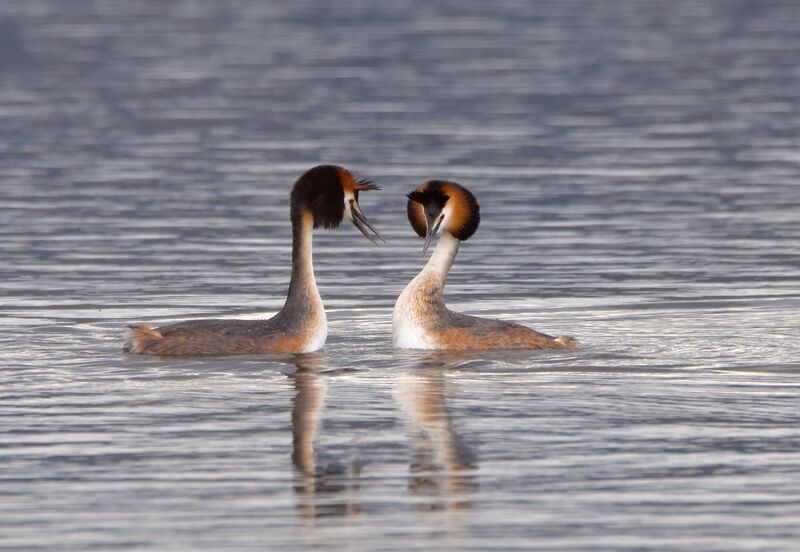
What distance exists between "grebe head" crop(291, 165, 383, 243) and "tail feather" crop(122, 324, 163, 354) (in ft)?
5.71

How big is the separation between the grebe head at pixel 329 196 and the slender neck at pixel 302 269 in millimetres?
66

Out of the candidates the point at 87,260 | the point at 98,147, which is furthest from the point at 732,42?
the point at 87,260

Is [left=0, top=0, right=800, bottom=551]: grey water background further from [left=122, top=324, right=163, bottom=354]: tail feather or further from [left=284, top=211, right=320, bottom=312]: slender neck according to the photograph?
[left=284, top=211, right=320, bottom=312]: slender neck

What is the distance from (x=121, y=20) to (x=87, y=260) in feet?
152

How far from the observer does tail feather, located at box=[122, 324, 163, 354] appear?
16078mm

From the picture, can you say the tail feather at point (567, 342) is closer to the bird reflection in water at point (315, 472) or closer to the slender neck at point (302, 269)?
the slender neck at point (302, 269)

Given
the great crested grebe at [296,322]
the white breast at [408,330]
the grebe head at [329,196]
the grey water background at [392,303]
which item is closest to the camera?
the grey water background at [392,303]

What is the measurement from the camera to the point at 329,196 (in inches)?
669

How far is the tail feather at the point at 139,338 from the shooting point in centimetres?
1608

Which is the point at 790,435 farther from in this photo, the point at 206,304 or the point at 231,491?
A: the point at 206,304

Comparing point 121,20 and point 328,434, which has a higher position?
point 121,20

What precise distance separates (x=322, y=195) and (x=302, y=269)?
69 cm

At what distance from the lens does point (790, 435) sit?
1312 cm

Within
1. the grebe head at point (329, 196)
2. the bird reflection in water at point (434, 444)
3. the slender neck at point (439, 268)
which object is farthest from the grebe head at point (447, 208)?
the bird reflection in water at point (434, 444)
